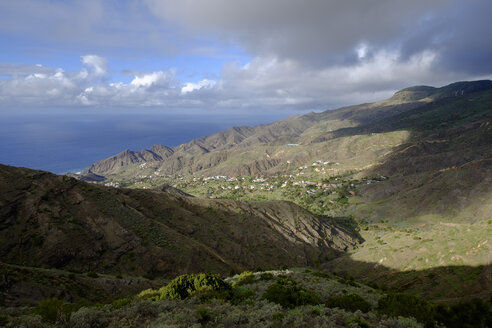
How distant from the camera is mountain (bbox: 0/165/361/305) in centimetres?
2025

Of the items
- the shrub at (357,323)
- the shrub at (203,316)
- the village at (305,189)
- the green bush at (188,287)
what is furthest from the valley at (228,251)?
the village at (305,189)

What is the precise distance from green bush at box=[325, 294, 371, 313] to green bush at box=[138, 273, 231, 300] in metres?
6.95

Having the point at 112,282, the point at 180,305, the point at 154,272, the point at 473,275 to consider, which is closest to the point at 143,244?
the point at 154,272

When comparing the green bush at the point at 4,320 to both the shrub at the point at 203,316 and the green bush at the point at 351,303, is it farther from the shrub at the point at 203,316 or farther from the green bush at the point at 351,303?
the green bush at the point at 351,303

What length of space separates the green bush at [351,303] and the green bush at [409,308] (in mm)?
759

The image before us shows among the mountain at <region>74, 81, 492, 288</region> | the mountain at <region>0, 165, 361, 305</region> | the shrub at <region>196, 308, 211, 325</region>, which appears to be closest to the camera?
the shrub at <region>196, 308, 211, 325</region>

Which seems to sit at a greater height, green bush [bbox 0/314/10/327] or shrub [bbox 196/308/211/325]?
green bush [bbox 0/314/10/327]

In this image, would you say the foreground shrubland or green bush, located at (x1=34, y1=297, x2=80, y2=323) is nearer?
green bush, located at (x1=34, y1=297, x2=80, y2=323)

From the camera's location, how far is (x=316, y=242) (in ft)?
192

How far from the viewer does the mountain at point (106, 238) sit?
66.4 ft

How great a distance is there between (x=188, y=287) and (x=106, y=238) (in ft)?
55.3

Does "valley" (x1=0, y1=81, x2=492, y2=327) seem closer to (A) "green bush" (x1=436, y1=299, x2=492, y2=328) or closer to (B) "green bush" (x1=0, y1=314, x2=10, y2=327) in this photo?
(A) "green bush" (x1=436, y1=299, x2=492, y2=328)

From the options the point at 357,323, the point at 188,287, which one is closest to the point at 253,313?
the point at 357,323

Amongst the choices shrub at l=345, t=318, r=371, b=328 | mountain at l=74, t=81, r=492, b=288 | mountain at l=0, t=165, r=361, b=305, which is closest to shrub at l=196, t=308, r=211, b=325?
shrub at l=345, t=318, r=371, b=328
